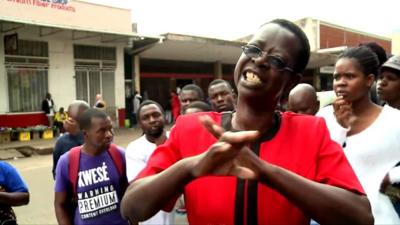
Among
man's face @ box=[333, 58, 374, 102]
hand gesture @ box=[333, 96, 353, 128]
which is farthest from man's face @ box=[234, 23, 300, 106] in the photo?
man's face @ box=[333, 58, 374, 102]

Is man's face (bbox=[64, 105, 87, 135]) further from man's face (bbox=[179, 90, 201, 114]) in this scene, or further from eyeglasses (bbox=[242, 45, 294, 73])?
eyeglasses (bbox=[242, 45, 294, 73])

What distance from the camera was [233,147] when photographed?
41.1 inches

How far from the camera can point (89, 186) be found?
107 inches

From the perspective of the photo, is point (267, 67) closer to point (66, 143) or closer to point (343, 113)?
point (343, 113)

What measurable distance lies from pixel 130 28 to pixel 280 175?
16.0 m

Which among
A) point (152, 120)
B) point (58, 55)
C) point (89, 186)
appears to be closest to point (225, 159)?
point (89, 186)

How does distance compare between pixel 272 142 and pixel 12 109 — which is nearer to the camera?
pixel 272 142

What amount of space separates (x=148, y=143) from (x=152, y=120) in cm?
23

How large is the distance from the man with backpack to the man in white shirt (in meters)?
0.13

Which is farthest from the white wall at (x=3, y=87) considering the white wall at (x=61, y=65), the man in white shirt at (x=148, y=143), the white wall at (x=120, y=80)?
the man in white shirt at (x=148, y=143)

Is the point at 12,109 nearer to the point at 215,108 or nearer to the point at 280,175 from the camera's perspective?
the point at 215,108

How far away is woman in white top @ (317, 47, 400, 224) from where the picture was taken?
219 centimetres

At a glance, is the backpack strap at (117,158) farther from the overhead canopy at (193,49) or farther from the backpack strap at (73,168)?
the overhead canopy at (193,49)

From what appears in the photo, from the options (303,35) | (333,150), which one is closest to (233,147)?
(333,150)
